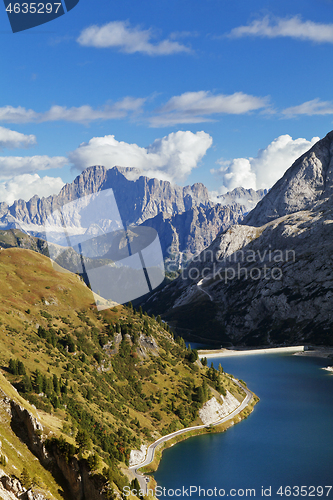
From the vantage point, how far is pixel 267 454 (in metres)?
93.1

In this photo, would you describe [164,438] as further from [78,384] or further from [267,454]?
[78,384]

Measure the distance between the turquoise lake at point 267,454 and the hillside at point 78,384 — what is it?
10111 millimetres

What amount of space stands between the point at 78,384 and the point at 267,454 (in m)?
49.1

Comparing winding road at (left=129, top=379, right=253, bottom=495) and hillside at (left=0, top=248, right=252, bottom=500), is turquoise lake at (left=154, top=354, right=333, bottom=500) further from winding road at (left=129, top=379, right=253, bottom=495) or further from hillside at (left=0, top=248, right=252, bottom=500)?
hillside at (left=0, top=248, right=252, bottom=500)

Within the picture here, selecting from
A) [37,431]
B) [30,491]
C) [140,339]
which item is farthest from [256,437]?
[30,491]

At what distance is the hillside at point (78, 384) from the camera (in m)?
54.2

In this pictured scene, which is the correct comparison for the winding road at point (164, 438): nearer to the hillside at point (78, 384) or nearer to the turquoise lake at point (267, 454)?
the hillside at point (78, 384)

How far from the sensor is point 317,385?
148500 mm

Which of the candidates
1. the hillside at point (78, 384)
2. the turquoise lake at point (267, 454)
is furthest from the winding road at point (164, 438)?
the turquoise lake at point (267, 454)

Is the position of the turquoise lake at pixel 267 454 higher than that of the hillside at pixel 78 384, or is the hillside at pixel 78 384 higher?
the hillside at pixel 78 384

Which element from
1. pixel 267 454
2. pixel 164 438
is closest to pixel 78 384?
pixel 164 438

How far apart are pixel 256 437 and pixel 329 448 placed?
18.4m

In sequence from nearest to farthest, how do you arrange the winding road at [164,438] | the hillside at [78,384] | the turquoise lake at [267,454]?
the hillside at [78,384] → the turquoise lake at [267,454] → the winding road at [164,438]

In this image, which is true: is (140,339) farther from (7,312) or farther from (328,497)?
(328,497)
